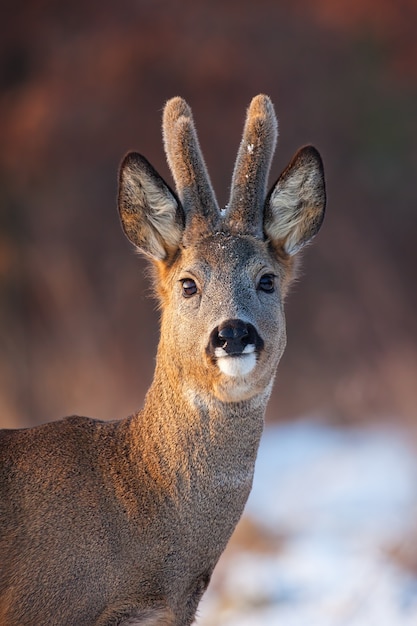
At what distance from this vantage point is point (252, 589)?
12.0 meters

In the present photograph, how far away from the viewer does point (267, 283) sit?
21.8 ft

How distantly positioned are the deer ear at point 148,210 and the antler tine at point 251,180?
30cm

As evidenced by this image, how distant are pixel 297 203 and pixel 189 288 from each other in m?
0.84

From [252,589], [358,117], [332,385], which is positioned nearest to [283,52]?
[358,117]

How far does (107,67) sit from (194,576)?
40.6 feet

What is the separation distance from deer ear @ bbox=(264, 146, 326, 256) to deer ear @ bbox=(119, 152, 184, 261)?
19.9 inches

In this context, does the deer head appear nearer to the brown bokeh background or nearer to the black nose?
the black nose

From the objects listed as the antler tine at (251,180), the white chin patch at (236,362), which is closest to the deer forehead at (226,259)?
the antler tine at (251,180)

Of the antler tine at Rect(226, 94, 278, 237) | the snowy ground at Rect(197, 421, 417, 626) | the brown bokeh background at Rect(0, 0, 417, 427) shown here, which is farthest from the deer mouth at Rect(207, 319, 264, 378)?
the brown bokeh background at Rect(0, 0, 417, 427)

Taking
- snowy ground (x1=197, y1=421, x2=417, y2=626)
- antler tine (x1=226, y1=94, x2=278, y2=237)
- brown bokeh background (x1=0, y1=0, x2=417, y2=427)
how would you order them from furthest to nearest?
brown bokeh background (x1=0, y1=0, x2=417, y2=427)
snowy ground (x1=197, y1=421, x2=417, y2=626)
antler tine (x1=226, y1=94, x2=278, y2=237)

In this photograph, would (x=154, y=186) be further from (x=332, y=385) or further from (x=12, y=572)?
(x=332, y=385)

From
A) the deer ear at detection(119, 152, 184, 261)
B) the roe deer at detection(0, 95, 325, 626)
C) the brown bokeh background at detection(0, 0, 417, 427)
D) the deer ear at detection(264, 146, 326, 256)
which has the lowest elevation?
the roe deer at detection(0, 95, 325, 626)

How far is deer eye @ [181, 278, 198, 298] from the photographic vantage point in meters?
6.53

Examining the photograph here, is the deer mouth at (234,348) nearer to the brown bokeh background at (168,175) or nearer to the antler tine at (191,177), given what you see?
the antler tine at (191,177)
